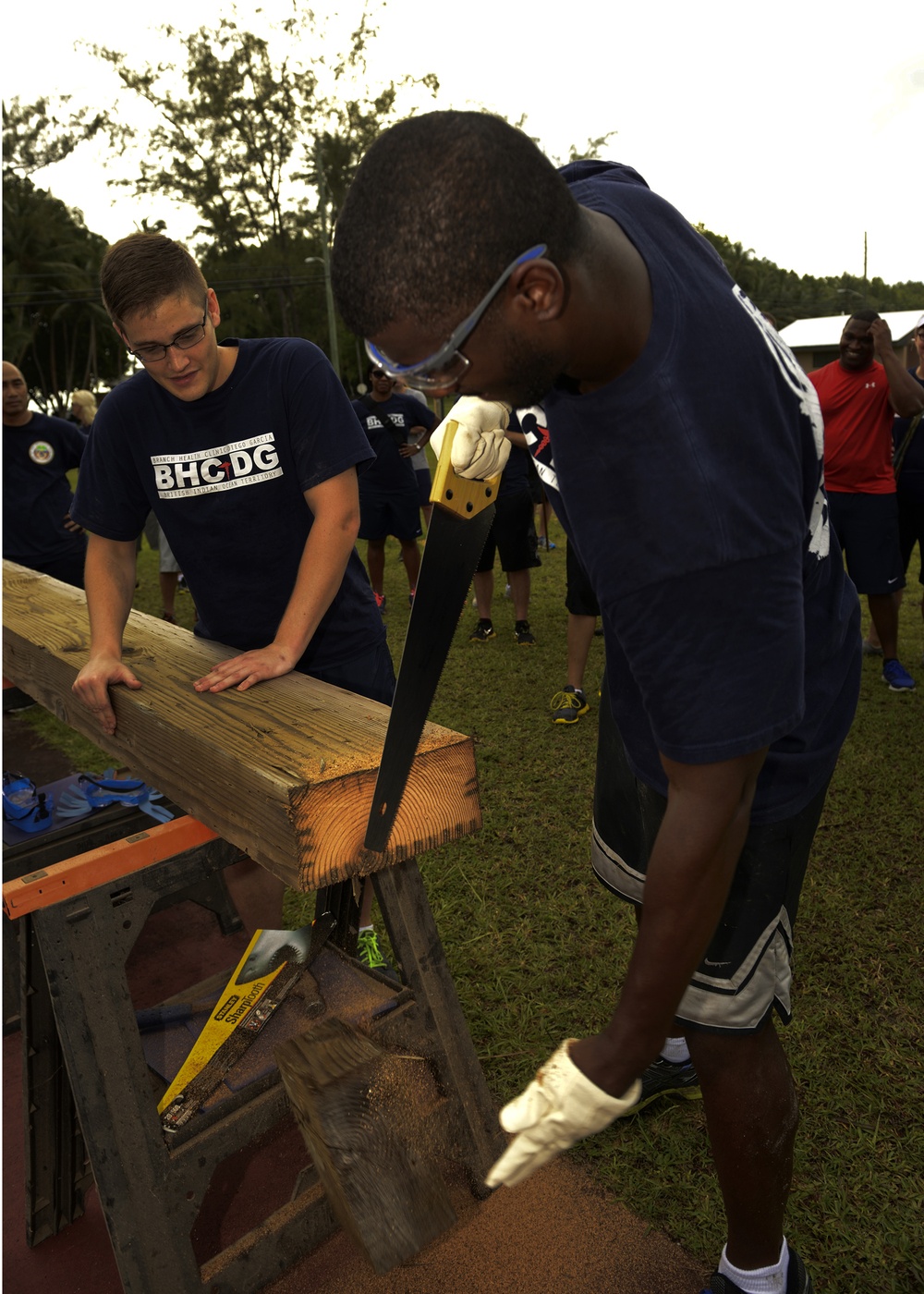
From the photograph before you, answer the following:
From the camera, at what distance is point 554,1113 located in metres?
1.13

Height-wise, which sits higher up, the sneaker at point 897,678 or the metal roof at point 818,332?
the metal roof at point 818,332

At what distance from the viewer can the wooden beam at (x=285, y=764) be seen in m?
1.62

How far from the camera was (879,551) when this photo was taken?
532 cm

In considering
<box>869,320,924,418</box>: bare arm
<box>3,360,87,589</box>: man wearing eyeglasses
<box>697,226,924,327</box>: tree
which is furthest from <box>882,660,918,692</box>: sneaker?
<box>697,226,924,327</box>: tree

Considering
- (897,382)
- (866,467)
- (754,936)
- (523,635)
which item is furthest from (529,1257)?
(523,635)

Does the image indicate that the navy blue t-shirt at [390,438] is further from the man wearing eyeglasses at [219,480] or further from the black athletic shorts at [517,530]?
the man wearing eyeglasses at [219,480]

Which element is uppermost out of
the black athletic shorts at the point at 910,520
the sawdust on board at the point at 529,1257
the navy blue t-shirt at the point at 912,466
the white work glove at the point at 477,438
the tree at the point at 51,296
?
the tree at the point at 51,296

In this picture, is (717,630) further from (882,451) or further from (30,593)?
(882,451)

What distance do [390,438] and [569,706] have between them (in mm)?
3478

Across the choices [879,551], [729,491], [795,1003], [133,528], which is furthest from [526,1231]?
[879,551]

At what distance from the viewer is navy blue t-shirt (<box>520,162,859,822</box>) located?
3.50 ft

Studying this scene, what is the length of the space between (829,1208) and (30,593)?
326 centimetres

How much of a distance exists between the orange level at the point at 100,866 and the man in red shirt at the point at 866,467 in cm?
431

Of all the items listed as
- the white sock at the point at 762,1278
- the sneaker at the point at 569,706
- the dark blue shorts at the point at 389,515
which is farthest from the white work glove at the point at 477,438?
the dark blue shorts at the point at 389,515
